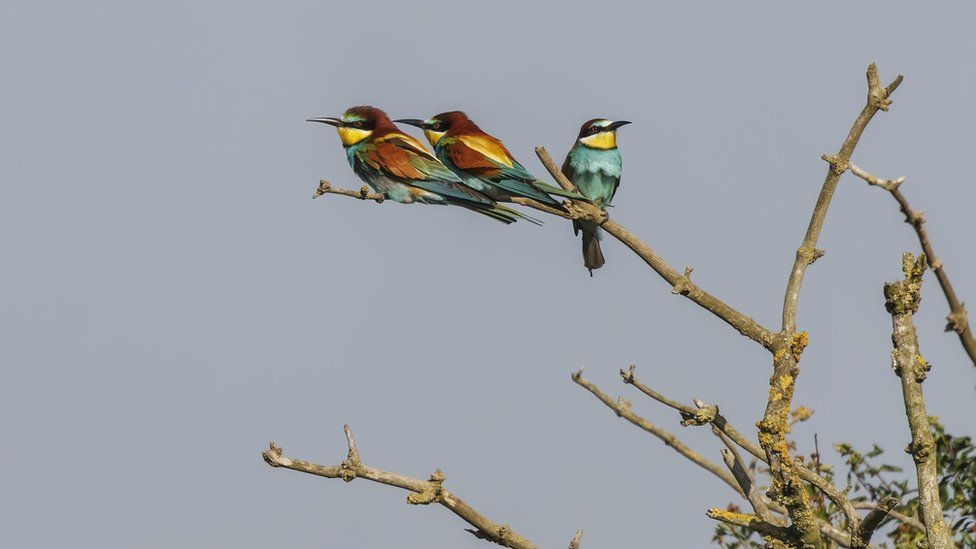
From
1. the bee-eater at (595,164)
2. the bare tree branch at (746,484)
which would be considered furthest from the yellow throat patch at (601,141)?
the bare tree branch at (746,484)

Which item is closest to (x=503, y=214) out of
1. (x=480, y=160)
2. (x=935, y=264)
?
(x=480, y=160)

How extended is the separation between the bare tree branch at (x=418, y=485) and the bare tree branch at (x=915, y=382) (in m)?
1.30

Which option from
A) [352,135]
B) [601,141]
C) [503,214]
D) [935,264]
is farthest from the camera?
[601,141]

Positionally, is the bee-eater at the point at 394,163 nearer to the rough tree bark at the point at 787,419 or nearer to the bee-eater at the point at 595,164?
the bee-eater at the point at 595,164

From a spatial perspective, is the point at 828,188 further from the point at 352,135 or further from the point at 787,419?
the point at 352,135

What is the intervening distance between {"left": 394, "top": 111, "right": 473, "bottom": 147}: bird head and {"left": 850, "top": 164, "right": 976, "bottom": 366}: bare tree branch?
4.04 metres

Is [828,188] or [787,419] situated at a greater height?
[828,188]

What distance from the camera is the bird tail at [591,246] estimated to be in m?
9.23

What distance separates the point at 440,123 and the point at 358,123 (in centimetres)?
51

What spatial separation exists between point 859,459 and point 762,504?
2.60 metres

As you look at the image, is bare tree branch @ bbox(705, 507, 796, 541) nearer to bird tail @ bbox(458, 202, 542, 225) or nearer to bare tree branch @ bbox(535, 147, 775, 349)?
bare tree branch @ bbox(535, 147, 775, 349)

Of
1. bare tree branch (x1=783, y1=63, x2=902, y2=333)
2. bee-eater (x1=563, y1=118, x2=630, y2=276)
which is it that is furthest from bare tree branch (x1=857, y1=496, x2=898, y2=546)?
bee-eater (x1=563, y1=118, x2=630, y2=276)

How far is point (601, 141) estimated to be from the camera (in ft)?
30.1

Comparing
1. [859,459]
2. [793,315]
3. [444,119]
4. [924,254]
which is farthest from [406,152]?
[924,254]
